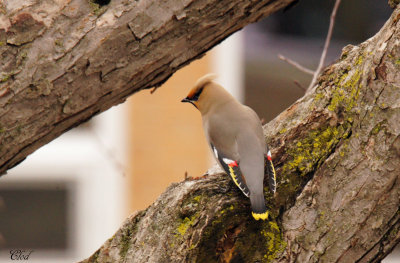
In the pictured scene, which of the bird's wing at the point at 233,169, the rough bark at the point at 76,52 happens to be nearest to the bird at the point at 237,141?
the bird's wing at the point at 233,169

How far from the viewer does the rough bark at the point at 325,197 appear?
7.91 ft

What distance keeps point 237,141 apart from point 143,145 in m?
4.24

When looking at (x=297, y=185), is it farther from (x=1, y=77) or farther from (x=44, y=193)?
(x=44, y=193)

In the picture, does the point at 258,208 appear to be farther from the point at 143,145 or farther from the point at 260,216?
the point at 143,145

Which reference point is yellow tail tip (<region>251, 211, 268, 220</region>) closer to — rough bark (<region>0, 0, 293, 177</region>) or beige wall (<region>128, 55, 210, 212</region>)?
rough bark (<region>0, 0, 293, 177</region>)

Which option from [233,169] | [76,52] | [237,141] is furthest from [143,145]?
[76,52]

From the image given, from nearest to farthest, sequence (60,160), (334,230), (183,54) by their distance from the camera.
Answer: (334,230)
(183,54)
(60,160)

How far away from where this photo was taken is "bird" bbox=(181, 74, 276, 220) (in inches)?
103

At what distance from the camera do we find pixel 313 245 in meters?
2.45

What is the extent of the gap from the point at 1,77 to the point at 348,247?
105 centimetres

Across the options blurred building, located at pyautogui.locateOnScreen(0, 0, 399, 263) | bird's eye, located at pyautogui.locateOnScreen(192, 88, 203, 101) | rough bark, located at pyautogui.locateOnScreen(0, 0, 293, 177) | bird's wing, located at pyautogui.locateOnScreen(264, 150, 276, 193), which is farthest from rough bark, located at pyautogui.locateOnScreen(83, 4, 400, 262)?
blurred building, located at pyautogui.locateOnScreen(0, 0, 399, 263)

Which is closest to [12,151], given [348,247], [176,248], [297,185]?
[176,248]

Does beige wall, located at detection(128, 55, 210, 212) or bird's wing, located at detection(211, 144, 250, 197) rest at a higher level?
bird's wing, located at detection(211, 144, 250, 197)

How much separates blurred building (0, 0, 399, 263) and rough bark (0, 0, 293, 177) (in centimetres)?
460
